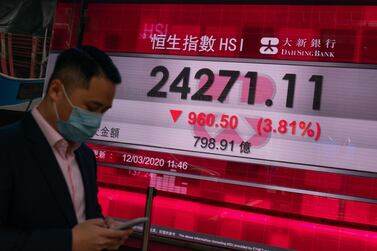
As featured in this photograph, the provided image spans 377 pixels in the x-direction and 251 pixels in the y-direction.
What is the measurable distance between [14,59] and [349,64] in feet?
9.24

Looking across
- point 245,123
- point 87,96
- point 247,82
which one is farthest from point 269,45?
point 87,96

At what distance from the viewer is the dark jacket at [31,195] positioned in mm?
1368

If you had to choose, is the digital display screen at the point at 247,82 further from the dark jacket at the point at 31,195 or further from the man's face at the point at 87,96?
the dark jacket at the point at 31,195

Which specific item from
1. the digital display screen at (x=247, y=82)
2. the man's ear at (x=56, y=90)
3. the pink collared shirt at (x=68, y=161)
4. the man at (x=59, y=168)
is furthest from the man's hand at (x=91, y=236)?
the digital display screen at (x=247, y=82)

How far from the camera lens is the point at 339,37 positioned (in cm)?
320

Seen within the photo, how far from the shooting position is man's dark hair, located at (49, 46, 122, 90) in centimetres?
156

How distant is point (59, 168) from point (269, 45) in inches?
88.4

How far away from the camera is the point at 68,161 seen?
5.39ft

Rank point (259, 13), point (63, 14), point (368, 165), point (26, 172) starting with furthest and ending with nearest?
point (63, 14) < point (259, 13) < point (368, 165) < point (26, 172)

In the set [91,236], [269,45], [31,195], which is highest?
[269,45]

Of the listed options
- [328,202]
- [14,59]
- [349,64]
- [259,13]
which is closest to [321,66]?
[349,64]

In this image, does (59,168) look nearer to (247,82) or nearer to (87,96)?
(87,96)

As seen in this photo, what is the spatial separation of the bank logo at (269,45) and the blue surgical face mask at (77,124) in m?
1.97

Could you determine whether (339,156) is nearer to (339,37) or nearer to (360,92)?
(360,92)
